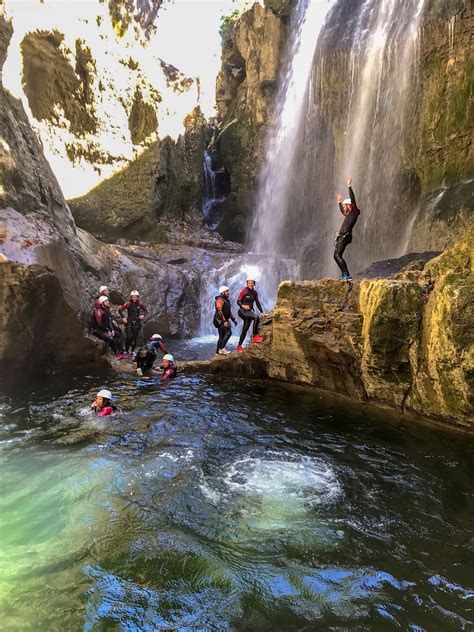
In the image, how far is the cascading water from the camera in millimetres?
15742

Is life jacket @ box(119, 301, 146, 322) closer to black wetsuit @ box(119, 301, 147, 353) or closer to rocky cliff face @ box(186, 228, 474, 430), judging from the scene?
black wetsuit @ box(119, 301, 147, 353)

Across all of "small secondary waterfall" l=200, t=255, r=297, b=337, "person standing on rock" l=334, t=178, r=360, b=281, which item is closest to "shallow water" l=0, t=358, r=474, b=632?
"person standing on rock" l=334, t=178, r=360, b=281

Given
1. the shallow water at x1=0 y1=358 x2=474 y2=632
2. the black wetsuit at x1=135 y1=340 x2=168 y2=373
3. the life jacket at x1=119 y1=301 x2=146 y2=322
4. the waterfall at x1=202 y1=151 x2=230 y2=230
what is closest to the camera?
the shallow water at x1=0 y1=358 x2=474 y2=632

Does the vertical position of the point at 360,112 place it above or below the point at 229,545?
above

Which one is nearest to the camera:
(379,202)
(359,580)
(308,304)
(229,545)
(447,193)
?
(359,580)

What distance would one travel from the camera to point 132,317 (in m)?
13.2

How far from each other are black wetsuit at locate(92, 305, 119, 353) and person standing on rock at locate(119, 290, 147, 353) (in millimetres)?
724

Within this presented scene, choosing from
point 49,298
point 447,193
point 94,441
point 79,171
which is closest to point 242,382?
point 94,441

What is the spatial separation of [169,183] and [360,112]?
1028 cm

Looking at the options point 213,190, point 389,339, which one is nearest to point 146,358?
point 389,339

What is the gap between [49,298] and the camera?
35.4 ft

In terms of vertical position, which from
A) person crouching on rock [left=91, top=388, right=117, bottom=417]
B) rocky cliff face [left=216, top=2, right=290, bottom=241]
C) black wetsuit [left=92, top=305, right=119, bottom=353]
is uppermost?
rocky cliff face [left=216, top=2, right=290, bottom=241]

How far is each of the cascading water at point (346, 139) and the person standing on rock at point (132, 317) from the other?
29.0 ft

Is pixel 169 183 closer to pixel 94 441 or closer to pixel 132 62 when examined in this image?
pixel 132 62
